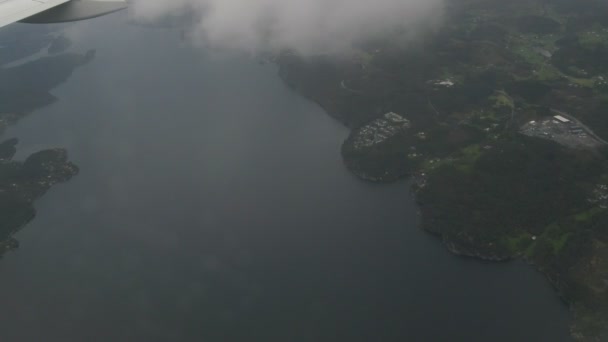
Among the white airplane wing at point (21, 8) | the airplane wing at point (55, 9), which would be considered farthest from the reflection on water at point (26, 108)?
the white airplane wing at point (21, 8)

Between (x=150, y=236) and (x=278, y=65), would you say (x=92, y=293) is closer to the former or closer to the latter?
(x=150, y=236)

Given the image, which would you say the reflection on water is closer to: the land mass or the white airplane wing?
the white airplane wing

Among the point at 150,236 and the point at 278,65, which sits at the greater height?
the point at 150,236

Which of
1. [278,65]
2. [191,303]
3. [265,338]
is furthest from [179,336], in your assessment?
[278,65]

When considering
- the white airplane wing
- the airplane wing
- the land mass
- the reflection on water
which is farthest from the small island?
the land mass

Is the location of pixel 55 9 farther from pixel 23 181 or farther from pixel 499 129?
pixel 499 129

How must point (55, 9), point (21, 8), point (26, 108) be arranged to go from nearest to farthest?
point (21, 8)
point (55, 9)
point (26, 108)

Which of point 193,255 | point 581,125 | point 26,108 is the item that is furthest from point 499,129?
point 26,108
